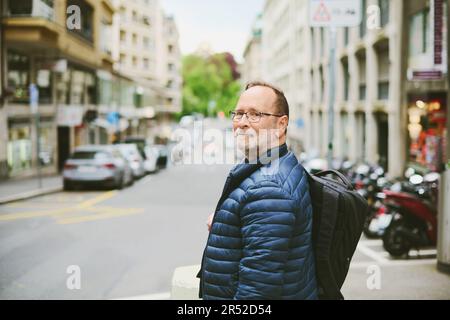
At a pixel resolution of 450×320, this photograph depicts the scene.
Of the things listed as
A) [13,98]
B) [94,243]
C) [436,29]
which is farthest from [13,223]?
[13,98]

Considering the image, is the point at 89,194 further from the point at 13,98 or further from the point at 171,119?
the point at 171,119

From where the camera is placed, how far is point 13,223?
31.6ft

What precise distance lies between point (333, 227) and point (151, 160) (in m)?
23.8

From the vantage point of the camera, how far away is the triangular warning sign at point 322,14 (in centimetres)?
705

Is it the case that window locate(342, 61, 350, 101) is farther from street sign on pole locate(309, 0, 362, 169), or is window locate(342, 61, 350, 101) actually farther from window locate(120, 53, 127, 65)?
window locate(120, 53, 127, 65)

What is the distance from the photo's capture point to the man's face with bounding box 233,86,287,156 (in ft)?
8.47

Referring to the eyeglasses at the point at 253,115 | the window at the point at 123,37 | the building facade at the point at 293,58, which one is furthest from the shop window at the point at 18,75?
the window at the point at 123,37

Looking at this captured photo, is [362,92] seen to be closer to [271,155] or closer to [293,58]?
[293,58]

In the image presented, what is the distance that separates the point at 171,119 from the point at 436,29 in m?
64.7

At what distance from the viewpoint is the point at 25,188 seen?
1673cm

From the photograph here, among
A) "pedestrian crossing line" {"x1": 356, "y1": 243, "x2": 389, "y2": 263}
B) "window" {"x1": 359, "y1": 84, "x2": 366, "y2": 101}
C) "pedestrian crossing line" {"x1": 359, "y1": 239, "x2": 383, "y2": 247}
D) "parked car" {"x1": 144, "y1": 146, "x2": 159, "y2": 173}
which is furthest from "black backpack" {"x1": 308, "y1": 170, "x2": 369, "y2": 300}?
"parked car" {"x1": 144, "y1": 146, "x2": 159, "y2": 173}

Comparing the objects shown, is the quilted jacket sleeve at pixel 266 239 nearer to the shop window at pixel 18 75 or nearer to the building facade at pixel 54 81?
the building facade at pixel 54 81

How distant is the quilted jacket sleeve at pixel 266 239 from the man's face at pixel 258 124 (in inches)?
10.2
